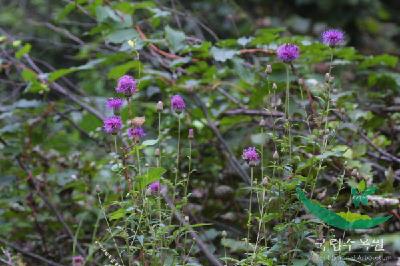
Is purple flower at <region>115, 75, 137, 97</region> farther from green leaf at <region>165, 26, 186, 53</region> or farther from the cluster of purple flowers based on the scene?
green leaf at <region>165, 26, 186, 53</region>

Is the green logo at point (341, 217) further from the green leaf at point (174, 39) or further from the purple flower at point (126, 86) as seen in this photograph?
the green leaf at point (174, 39)

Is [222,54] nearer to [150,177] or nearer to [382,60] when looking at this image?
[382,60]

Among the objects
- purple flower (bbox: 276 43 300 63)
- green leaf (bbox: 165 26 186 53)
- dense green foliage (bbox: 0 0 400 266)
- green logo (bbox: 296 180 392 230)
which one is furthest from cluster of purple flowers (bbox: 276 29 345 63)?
green leaf (bbox: 165 26 186 53)

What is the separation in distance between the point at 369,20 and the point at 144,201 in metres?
5.37

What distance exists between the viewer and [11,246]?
2.10 metres

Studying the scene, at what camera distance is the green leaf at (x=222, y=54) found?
1.94 metres

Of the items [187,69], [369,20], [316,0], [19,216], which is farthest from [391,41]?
[19,216]

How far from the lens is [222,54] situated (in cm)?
199

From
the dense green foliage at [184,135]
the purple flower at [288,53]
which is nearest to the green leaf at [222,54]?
the dense green foliage at [184,135]

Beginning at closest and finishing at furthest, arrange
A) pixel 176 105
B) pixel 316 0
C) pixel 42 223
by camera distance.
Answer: pixel 176 105 < pixel 42 223 < pixel 316 0

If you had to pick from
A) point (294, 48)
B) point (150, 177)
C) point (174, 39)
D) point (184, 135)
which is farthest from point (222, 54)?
point (150, 177)

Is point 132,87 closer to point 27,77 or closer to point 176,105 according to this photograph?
point 176,105

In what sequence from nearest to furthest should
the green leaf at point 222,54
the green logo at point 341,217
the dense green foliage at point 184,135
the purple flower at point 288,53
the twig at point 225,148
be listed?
the green logo at point 341,217
the purple flower at point 288,53
the green leaf at point 222,54
the dense green foliage at point 184,135
the twig at point 225,148

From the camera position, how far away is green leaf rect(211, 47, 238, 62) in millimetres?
1944
